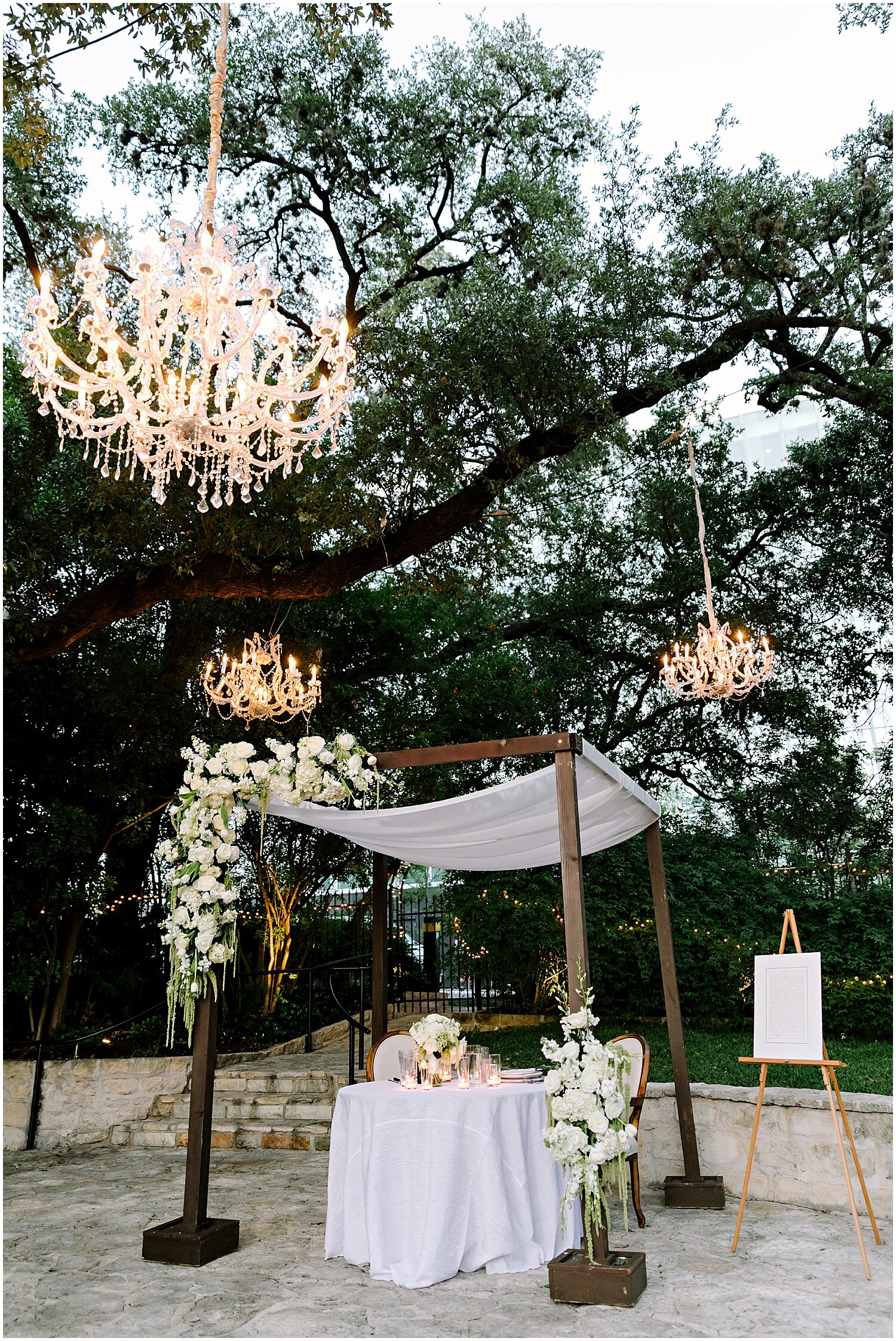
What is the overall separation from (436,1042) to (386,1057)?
100 cm

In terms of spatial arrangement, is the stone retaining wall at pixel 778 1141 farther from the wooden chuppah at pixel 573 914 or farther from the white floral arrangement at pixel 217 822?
the white floral arrangement at pixel 217 822

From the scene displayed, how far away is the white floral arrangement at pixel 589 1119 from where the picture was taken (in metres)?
3.91

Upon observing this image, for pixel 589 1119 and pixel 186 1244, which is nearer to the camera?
pixel 589 1119

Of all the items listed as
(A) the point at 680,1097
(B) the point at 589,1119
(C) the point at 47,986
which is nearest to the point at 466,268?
(A) the point at 680,1097

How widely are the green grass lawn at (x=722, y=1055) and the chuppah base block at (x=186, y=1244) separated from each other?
3.44m

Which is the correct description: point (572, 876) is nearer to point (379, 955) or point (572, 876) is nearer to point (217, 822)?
point (217, 822)

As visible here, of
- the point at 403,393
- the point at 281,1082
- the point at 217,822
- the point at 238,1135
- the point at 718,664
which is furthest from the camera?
the point at 281,1082

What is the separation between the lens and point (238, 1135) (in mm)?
7707

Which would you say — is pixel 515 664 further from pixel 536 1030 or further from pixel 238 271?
pixel 238 271

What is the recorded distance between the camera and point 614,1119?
4012 mm

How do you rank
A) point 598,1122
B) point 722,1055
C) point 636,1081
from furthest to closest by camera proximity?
point 722,1055, point 636,1081, point 598,1122

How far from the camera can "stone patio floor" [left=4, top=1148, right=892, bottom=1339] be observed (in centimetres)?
370

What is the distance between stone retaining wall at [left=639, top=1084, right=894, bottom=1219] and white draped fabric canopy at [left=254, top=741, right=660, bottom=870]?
174cm

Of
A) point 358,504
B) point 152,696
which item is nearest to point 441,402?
point 358,504
